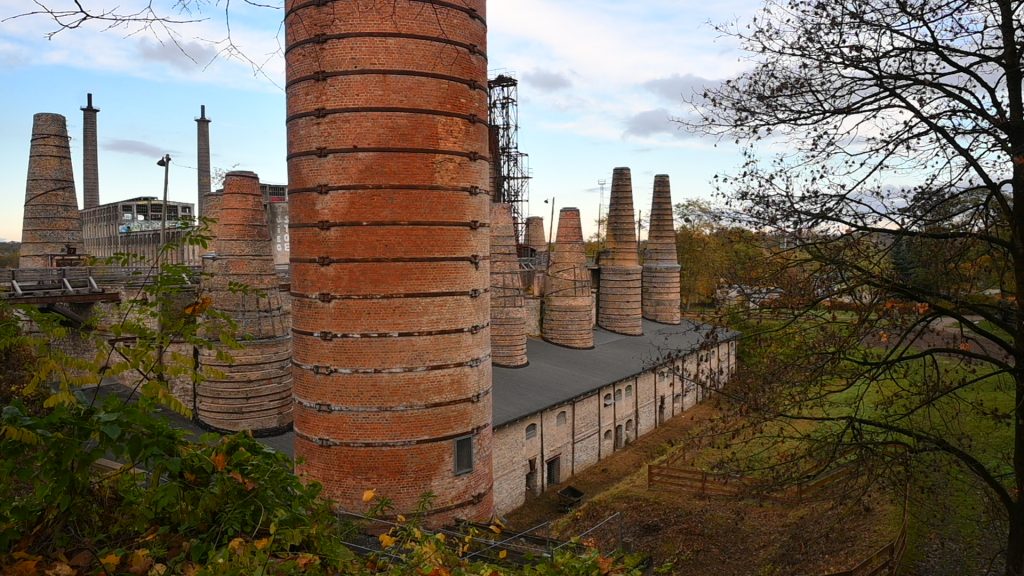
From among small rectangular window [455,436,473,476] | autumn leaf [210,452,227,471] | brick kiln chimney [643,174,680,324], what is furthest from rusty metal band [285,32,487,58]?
brick kiln chimney [643,174,680,324]

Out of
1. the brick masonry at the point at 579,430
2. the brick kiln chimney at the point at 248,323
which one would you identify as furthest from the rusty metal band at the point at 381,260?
the brick masonry at the point at 579,430

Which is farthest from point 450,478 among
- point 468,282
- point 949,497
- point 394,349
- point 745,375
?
point 949,497

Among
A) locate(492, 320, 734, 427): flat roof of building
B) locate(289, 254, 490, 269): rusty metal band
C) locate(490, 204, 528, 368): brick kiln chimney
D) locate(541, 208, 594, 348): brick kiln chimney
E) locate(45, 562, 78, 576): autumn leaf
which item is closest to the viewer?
locate(45, 562, 78, 576): autumn leaf

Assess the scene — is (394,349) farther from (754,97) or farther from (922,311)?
(922,311)

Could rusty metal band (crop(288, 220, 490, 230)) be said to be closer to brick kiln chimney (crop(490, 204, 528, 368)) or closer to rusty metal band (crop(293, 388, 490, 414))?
rusty metal band (crop(293, 388, 490, 414))

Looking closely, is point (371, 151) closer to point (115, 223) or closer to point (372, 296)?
point (372, 296)

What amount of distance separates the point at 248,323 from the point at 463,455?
6.48 metres

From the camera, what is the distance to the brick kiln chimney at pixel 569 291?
25.9m

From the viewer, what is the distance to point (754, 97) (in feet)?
27.6

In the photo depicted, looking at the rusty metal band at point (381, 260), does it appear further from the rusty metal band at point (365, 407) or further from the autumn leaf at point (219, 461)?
the autumn leaf at point (219, 461)

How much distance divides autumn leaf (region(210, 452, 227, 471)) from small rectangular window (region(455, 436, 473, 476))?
280 inches

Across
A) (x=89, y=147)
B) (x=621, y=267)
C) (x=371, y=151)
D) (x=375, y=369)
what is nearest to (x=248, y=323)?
(x=375, y=369)

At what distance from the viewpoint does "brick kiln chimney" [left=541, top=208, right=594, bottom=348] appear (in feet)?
84.8

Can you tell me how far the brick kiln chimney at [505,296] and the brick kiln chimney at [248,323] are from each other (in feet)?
29.4
